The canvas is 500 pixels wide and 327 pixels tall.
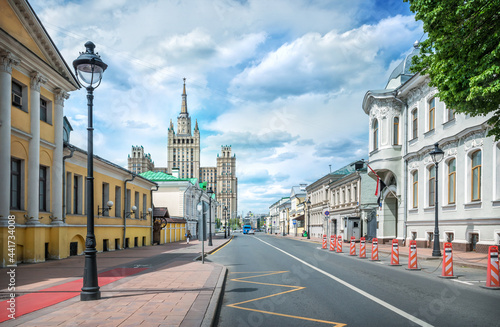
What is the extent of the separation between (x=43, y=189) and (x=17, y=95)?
4.55 meters

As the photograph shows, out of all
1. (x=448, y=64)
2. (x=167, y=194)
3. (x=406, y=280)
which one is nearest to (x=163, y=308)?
(x=406, y=280)

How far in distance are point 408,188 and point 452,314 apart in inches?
949

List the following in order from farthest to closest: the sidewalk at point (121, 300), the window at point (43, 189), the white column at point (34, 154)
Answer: the window at point (43, 189)
the white column at point (34, 154)
the sidewalk at point (121, 300)

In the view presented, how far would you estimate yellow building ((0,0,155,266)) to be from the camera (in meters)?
15.4

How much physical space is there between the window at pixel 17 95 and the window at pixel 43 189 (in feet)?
10.8

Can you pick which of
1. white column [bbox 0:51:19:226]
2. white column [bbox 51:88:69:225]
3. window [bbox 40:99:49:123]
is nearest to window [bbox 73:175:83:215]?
white column [bbox 51:88:69:225]

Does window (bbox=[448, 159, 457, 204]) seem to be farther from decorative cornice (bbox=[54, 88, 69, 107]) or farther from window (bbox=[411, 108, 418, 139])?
decorative cornice (bbox=[54, 88, 69, 107])

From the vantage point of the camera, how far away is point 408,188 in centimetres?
3027

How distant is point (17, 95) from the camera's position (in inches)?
668

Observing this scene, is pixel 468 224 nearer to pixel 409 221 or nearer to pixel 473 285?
pixel 409 221

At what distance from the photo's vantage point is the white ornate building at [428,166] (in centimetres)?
2048

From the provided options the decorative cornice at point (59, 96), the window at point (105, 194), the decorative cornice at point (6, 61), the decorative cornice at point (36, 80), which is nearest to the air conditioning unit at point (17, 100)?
the decorative cornice at point (36, 80)

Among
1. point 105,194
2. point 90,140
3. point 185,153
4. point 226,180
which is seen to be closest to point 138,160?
point 185,153

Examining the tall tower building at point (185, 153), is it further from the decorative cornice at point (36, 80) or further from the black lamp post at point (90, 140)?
the black lamp post at point (90, 140)
